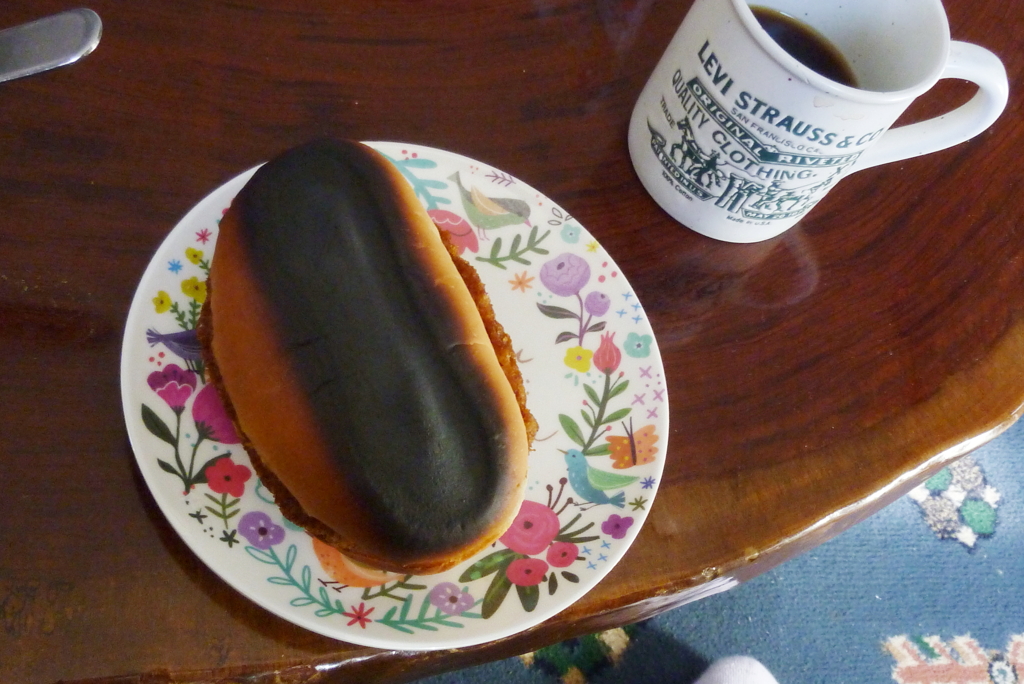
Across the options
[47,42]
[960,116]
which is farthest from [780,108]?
[47,42]

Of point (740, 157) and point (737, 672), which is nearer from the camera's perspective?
point (740, 157)

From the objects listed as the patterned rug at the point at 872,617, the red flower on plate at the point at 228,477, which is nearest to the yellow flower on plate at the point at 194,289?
the red flower on plate at the point at 228,477

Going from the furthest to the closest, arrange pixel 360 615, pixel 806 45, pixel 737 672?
pixel 737 672
pixel 806 45
pixel 360 615

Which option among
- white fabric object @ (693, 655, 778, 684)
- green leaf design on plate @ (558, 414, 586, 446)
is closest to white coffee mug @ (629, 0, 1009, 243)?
green leaf design on plate @ (558, 414, 586, 446)

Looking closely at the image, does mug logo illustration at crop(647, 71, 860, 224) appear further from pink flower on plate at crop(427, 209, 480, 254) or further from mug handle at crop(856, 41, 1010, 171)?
pink flower on plate at crop(427, 209, 480, 254)

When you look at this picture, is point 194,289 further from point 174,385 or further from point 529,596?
point 529,596

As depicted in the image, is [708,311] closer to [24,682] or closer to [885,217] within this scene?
[885,217]

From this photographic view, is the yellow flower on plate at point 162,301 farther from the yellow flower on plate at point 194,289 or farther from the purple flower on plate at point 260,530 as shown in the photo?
the purple flower on plate at point 260,530
